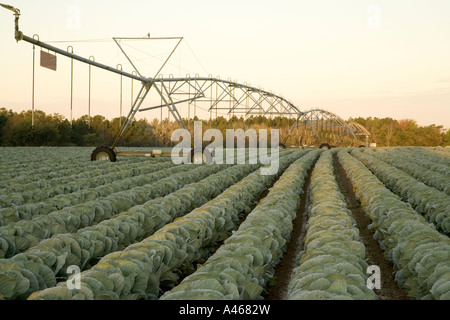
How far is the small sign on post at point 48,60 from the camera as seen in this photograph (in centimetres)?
1347

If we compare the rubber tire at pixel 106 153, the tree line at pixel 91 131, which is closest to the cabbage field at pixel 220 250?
the rubber tire at pixel 106 153

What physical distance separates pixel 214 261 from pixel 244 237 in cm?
96

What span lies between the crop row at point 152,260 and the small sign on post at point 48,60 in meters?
7.77

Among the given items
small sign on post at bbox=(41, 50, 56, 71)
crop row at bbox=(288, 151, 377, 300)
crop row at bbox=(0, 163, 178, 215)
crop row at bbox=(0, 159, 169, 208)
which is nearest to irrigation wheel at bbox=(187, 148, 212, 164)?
crop row at bbox=(0, 159, 169, 208)

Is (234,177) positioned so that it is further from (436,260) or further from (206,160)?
(436,260)

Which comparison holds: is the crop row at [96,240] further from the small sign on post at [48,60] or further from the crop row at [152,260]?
the small sign on post at [48,60]

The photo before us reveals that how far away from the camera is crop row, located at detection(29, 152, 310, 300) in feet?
14.5

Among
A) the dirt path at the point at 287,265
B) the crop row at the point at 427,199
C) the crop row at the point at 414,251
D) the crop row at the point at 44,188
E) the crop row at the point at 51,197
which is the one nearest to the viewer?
the crop row at the point at 414,251

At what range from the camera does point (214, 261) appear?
17.3 feet

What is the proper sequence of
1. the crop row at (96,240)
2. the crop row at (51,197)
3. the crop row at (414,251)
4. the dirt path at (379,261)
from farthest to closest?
the crop row at (51,197) < the dirt path at (379,261) < the crop row at (96,240) < the crop row at (414,251)

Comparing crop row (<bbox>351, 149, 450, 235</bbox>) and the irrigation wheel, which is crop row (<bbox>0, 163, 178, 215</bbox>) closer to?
the irrigation wheel

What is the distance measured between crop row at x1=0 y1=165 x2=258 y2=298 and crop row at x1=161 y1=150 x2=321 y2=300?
174 cm

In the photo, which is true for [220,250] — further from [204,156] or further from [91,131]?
[91,131]

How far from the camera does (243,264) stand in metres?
5.16
